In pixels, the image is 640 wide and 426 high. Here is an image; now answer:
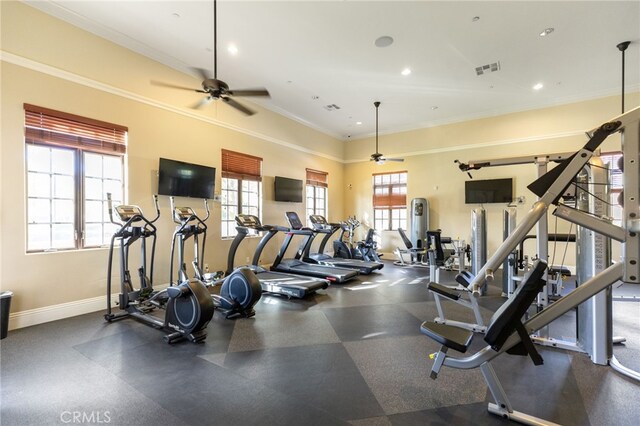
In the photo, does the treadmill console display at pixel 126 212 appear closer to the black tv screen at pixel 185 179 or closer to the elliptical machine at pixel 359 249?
the black tv screen at pixel 185 179

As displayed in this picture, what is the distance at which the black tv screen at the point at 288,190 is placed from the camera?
7660 millimetres

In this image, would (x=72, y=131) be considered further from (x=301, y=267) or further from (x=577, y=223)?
(x=577, y=223)

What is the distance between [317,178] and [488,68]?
17.3 ft

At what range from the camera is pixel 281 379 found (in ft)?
8.25

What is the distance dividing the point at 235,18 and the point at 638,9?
5542mm

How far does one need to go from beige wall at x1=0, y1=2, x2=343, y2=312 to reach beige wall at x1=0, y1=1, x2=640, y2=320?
0.04 feet

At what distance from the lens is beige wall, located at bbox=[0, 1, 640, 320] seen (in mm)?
3689

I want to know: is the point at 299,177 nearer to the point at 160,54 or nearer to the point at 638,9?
the point at 160,54

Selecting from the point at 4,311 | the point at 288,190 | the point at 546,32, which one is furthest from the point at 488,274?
the point at 288,190

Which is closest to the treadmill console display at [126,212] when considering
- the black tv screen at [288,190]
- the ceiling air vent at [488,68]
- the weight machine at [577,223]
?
the black tv screen at [288,190]

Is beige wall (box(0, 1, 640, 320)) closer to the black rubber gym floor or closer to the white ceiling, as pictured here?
the white ceiling

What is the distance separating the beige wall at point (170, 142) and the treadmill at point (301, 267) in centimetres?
89

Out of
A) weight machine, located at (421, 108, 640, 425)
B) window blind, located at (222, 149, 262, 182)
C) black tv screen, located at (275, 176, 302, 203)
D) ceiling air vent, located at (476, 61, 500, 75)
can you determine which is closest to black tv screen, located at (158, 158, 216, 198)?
window blind, located at (222, 149, 262, 182)

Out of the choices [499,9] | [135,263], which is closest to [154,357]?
[135,263]
